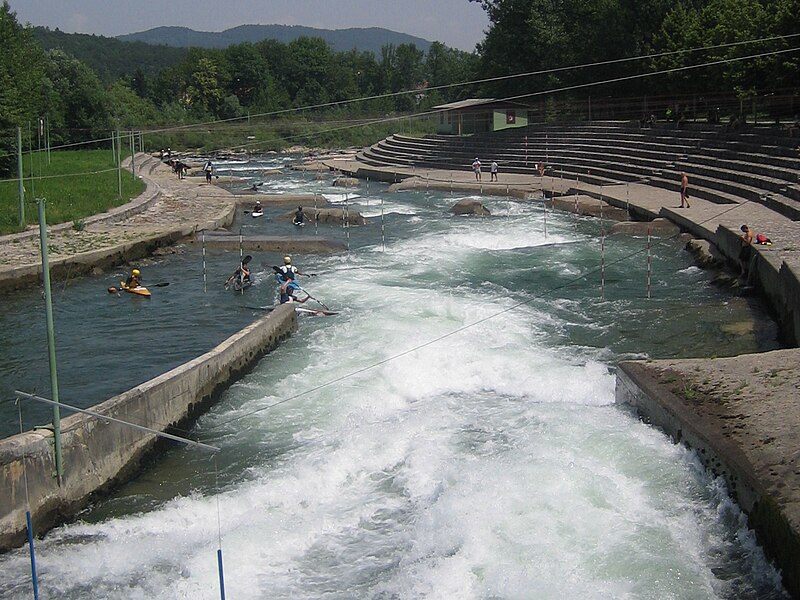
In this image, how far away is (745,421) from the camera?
10.4 m

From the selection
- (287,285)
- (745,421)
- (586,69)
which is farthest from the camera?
(586,69)

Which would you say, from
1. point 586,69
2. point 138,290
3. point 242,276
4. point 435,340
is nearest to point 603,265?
point 435,340

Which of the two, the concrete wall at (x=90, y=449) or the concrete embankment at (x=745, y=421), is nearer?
the concrete embankment at (x=745, y=421)

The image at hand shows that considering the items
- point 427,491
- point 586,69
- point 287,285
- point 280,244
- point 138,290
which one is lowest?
point 427,491

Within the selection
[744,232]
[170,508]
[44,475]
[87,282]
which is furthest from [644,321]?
[87,282]

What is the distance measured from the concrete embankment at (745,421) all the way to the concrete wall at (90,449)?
5.93 metres

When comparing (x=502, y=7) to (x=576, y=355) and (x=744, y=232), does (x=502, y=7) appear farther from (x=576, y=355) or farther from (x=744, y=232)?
(x=576, y=355)

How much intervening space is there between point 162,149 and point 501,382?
2460 inches

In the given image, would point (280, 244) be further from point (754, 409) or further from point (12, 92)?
point (12, 92)

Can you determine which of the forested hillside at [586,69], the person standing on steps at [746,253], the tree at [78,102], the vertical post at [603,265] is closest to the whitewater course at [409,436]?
the vertical post at [603,265]

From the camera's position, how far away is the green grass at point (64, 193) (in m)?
27.2

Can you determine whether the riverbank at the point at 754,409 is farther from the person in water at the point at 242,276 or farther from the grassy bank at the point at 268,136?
the grassy bank at the point at 268,136

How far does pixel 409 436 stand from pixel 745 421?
4.12 m

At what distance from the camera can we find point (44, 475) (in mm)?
10086
